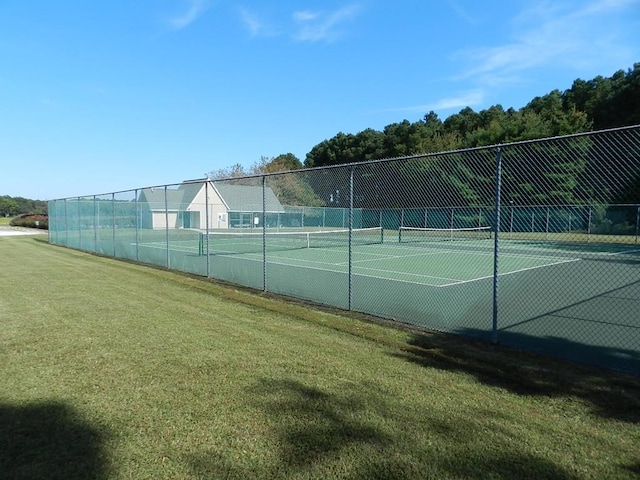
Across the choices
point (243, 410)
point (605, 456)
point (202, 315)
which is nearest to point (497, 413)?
point (605, 456)

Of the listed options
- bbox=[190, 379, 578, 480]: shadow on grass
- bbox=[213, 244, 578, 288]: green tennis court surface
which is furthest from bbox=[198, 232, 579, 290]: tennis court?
bbox=[190, 379, 578, 480]: shadow on grass

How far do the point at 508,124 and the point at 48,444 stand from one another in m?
49.0

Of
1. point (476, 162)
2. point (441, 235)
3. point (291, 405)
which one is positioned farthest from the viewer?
point (441, 235)

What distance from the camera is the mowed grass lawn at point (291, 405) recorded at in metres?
2.92

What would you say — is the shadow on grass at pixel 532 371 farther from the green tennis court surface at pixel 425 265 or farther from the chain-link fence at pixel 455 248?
the green tennis court surface at pixel 425 265

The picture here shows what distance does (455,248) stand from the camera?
79.2 feet

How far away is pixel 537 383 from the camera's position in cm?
453

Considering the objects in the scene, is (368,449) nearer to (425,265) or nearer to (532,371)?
(532,371)

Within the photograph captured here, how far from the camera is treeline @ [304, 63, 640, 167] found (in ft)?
138

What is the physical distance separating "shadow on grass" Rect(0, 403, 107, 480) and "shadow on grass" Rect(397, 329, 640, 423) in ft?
11.2

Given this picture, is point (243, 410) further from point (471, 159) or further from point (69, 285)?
point (471, 159)

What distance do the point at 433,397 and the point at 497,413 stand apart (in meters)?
0.56

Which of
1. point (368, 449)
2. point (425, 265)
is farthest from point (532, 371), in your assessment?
point (425, 265)

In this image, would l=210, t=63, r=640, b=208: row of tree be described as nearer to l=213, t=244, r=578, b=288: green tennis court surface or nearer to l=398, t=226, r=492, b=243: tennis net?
l=398, t=226, r=492, b=243: tennis net
